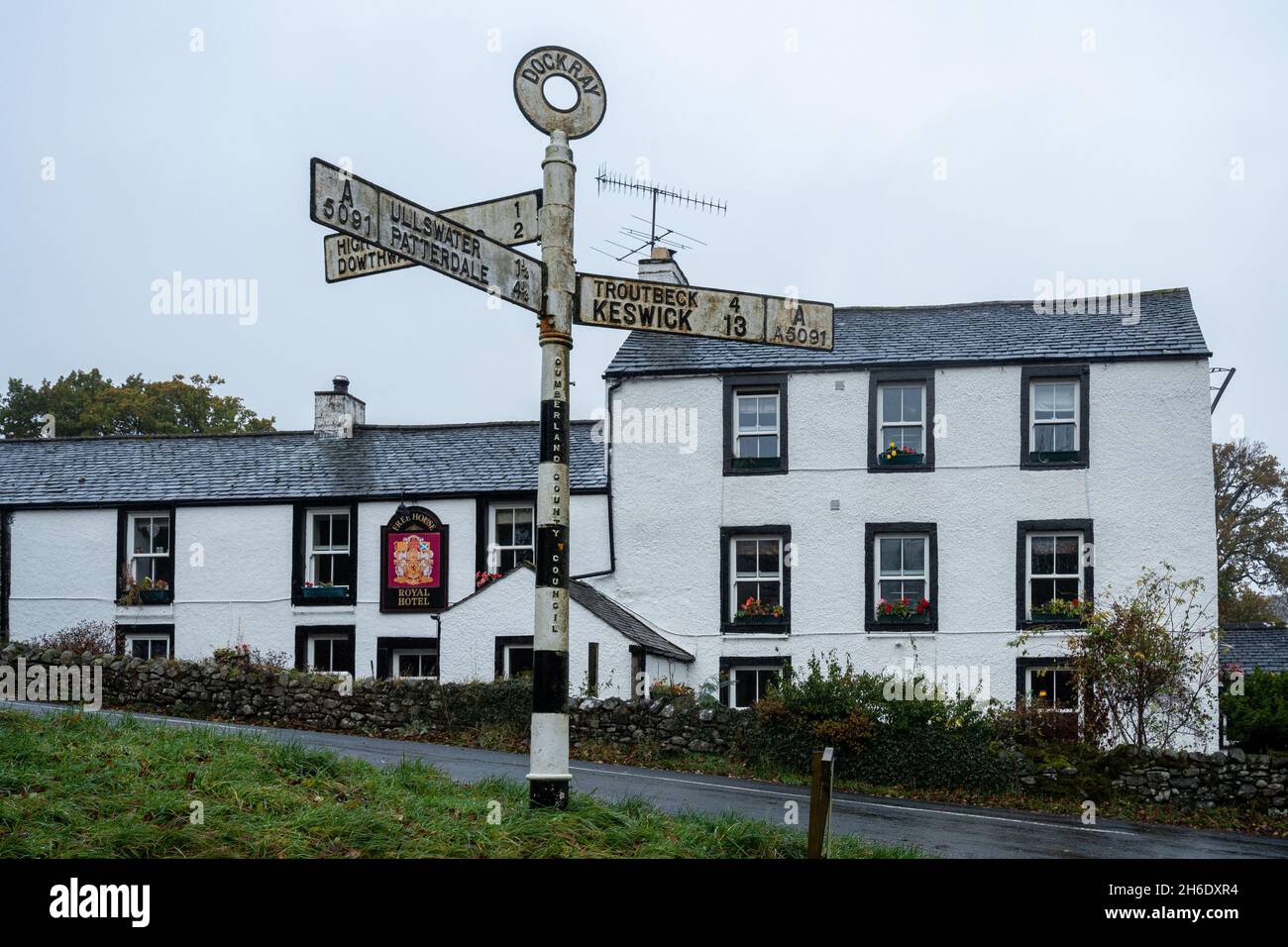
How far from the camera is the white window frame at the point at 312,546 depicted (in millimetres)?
27594

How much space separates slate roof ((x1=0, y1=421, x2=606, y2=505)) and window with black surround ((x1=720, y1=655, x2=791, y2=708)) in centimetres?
451

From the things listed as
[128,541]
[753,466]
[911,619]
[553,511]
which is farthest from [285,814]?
[128,541]

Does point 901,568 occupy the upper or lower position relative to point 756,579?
upper

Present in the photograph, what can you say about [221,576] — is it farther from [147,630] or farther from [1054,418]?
[1054,418]

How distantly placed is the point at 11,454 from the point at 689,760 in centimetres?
2037

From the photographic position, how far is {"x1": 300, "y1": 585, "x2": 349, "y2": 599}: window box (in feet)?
89.7

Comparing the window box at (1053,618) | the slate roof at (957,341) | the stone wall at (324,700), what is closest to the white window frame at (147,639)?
the stone wall at (324,700)

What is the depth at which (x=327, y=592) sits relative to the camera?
1077 inches

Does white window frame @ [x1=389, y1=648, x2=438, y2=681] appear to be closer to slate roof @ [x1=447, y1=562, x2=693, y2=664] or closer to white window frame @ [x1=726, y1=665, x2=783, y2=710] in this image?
slate roof @ [x1=447, y1=562, x2=693, y2=664]

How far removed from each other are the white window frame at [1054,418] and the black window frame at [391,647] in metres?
12.7

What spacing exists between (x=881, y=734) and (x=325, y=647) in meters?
13.6

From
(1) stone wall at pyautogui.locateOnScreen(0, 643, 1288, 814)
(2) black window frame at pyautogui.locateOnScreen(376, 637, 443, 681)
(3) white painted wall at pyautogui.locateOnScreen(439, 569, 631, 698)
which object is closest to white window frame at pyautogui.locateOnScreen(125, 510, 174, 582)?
(2) black window frame at pyautogui.locateOnScreen(376, 637, 443, 681)
